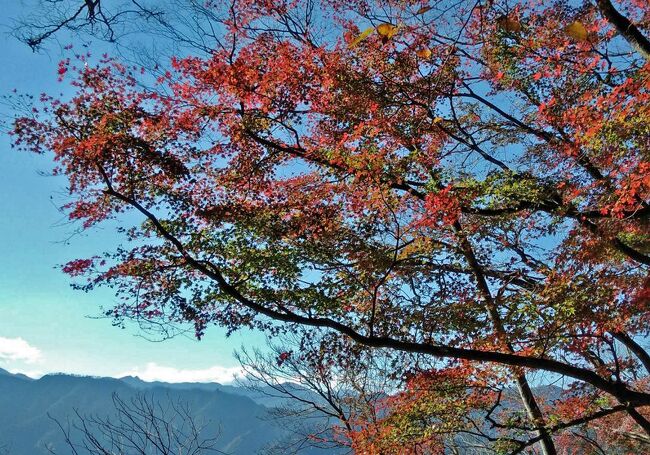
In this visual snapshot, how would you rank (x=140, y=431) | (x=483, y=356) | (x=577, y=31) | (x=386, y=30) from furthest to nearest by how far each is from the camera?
(x=140, y=431)
(x=483, y=356)
(x=386, y=30)
(x=577, y=31)

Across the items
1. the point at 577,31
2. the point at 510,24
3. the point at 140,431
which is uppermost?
the point at 510,24

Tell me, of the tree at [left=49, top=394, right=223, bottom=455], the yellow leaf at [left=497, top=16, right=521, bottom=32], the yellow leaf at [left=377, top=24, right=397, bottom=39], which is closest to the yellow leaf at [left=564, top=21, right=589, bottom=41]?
the yellow leaf at [left=497, top=16, right=521, bottom=32]

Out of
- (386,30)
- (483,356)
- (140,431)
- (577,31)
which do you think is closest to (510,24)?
(577,31)

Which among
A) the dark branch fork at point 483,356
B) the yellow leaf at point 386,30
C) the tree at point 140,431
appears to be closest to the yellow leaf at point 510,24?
the yellow leaf at point 386,30

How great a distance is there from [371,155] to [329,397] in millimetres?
8609

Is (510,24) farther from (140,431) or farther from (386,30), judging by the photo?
(140,431)

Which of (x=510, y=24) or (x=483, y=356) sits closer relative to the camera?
(x=510, y=24)

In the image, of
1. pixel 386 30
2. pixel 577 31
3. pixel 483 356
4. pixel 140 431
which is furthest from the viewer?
pixel 140 431

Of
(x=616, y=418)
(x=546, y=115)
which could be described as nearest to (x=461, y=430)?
(x=546, y=115)

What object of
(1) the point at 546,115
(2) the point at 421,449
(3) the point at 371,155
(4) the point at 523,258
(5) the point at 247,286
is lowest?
(2) the point at 421,449

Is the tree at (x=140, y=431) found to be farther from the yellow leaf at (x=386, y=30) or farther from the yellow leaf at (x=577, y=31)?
the yellow leaf at (x=577, y=31)

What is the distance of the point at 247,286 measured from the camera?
6.88 m

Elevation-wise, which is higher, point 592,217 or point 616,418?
point 592,217

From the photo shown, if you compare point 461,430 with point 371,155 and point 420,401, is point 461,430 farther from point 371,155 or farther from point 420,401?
point 371,155
